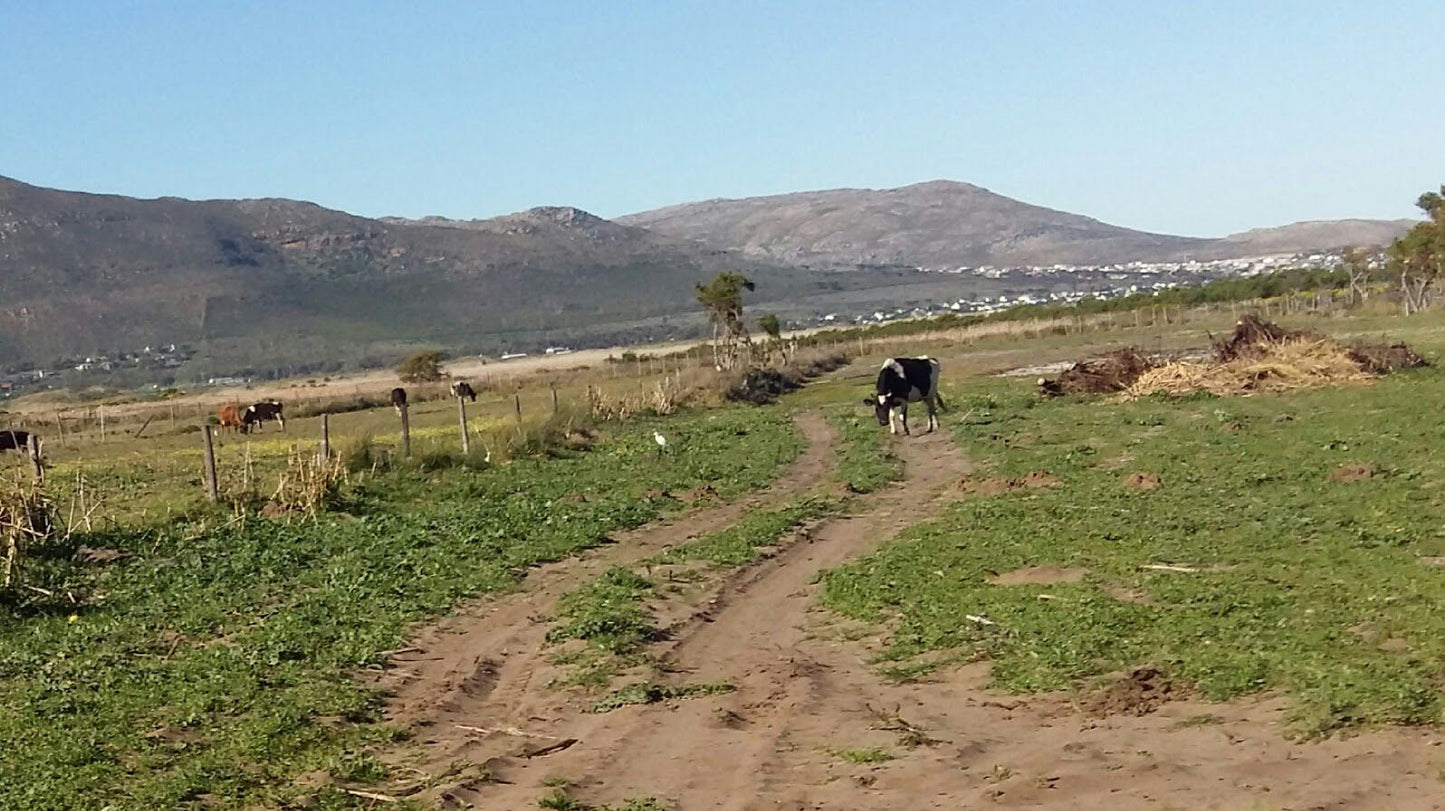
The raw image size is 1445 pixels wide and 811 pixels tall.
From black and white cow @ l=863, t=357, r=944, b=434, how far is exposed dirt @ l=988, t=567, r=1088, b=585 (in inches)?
600

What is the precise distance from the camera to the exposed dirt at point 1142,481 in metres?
16.3

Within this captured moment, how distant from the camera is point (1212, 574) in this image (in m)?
11.0

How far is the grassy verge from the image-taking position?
8.32 metres

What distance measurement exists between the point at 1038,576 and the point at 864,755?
4.69 metres

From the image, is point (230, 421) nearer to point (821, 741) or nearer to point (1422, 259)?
point (821, 741)

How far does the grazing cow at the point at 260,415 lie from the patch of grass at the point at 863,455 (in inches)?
956

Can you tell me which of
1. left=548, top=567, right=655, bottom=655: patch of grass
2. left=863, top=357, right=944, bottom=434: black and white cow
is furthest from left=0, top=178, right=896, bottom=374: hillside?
left=548, top=567, right=655, bottom=655: patch of grass

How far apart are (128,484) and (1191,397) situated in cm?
2102

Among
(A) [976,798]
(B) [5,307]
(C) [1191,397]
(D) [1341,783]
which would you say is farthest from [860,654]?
(B) [5,307]

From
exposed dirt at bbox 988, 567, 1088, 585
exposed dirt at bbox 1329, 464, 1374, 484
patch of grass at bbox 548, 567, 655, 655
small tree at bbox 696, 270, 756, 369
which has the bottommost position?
patch of grass at bbox 548, 567, 655, 655

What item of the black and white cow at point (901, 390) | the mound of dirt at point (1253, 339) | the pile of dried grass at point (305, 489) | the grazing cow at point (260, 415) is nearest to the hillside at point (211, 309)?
the grazing cow at point (260, 415)

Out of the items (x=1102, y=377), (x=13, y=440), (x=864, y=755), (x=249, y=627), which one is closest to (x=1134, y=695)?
(x=864, y=755)

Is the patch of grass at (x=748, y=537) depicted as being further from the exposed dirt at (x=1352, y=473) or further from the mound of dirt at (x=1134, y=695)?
the mound of dirt at (x=1134, y=695)

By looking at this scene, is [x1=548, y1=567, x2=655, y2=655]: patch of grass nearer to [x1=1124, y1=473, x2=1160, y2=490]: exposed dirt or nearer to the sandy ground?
the sandy ground
